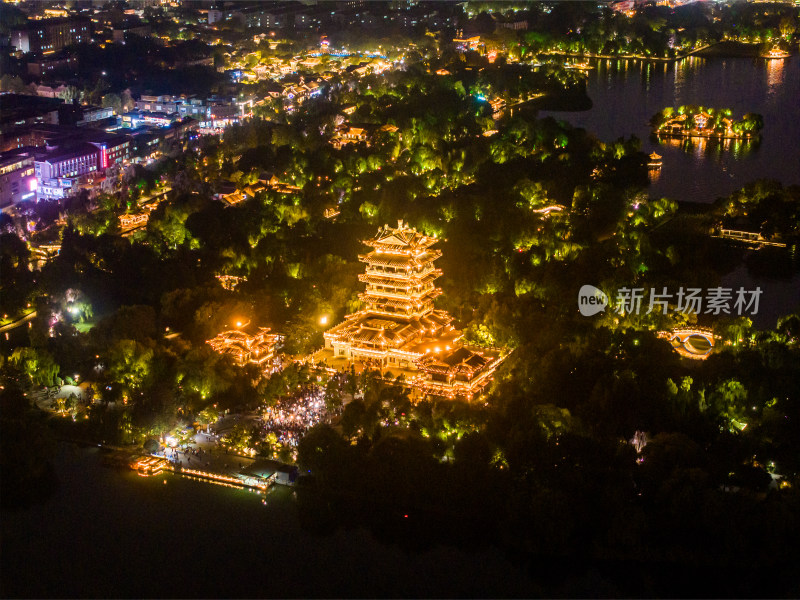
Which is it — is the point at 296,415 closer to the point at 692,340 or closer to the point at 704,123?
the point at 692,340

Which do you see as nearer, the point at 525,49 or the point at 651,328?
the point at 651,328

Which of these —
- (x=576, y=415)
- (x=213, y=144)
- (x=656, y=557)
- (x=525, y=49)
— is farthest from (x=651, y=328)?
(x=525, y=49)

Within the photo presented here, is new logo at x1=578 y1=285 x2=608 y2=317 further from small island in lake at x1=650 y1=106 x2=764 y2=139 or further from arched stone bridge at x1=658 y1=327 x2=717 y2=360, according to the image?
small island in lake at x1=650 y1=106 x2=764 y2=139

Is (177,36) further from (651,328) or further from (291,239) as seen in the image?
(651,328)

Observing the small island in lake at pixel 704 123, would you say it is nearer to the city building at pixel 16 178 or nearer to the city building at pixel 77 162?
the city building at pixel 77 162

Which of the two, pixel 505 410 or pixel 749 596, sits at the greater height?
pixel 505 410

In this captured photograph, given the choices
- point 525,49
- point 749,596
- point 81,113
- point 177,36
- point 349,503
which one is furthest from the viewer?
point 177,36

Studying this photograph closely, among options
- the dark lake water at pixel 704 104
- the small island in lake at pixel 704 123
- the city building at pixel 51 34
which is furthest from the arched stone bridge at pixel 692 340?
the city building at pixel 51 34
